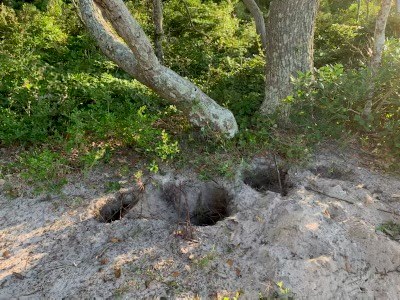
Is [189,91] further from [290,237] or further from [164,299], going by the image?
[164,299]

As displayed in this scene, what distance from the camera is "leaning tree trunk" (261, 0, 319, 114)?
5.14 meters

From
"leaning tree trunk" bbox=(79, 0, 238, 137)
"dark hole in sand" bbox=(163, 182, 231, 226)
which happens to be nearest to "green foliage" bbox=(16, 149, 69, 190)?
"dark hole in sand" bbox=(163, 182, 231, 226)

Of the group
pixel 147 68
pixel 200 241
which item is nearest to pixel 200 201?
pixel 200 241

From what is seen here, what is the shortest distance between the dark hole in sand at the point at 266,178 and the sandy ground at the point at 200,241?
0.15 m

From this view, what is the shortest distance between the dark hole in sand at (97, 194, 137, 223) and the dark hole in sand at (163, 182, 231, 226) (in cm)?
45

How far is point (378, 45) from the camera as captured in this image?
5.04 metres

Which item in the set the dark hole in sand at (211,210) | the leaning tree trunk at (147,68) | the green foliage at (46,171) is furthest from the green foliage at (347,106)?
the green foliage at (46,171)

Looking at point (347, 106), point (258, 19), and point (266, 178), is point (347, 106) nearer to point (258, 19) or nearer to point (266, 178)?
point (266, 178)

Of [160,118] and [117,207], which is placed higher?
[160,118]

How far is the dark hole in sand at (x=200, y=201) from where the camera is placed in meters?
4.55

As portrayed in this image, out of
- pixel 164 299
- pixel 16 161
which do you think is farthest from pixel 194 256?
pixel 16 161

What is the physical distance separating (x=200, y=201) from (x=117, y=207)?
107 cm

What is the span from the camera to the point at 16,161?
4.91 metres

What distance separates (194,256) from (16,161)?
299 centimetres
